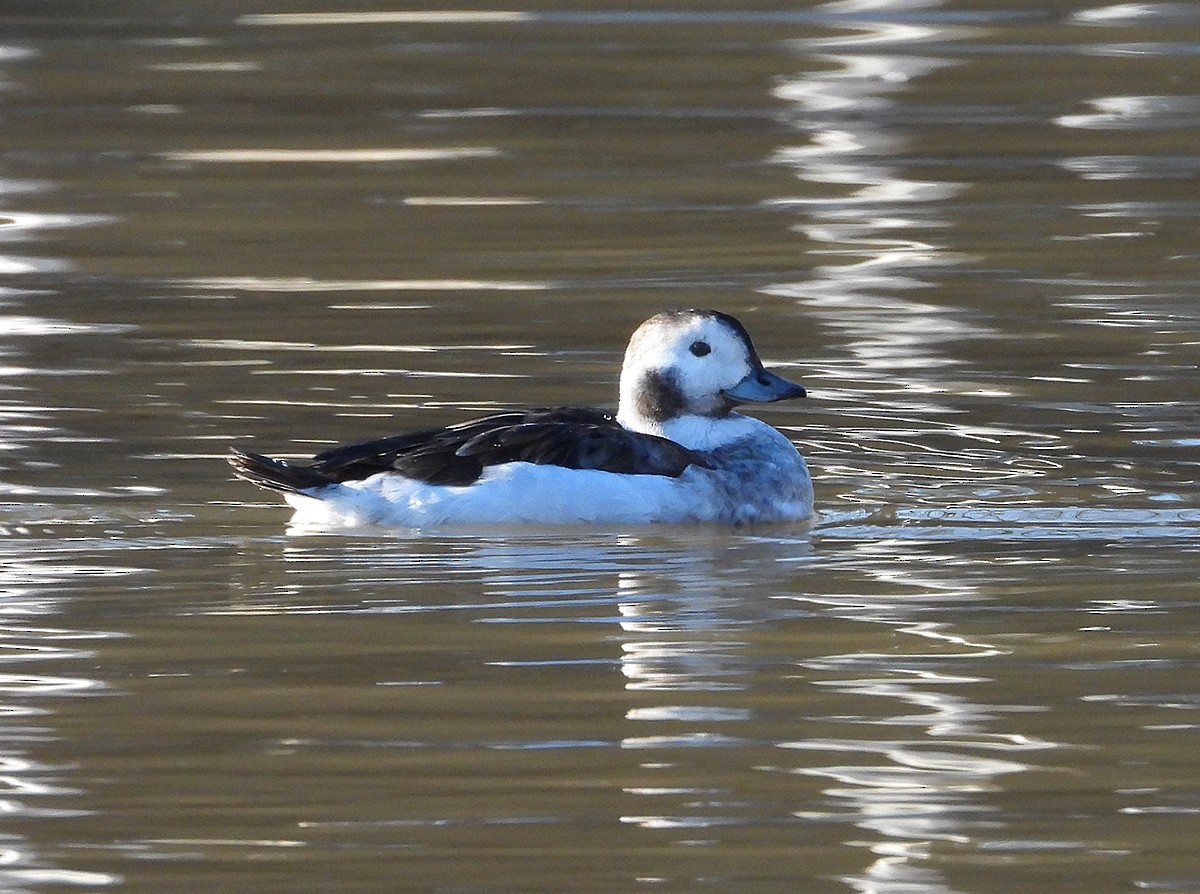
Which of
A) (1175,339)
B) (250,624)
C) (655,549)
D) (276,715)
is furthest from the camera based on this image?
(1175,339)

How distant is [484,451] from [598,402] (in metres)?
2.28

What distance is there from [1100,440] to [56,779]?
5147 mm

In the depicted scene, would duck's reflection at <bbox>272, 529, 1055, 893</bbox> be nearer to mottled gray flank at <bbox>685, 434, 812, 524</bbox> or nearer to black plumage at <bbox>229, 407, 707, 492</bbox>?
mottled gray flank at <bbox>685, 434, 812, 524</bbox>

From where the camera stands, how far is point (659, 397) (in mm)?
9820

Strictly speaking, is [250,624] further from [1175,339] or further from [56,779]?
[1175,339]

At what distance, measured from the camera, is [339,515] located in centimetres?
903

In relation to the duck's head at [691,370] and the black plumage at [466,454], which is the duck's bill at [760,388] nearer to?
the duck's head at [691,370]

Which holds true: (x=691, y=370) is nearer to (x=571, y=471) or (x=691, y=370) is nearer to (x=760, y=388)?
(x=760, y=388)

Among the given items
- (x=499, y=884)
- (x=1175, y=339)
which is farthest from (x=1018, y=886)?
(x=1175, y=339)

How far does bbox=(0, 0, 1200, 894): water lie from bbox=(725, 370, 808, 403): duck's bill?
15.4 inches

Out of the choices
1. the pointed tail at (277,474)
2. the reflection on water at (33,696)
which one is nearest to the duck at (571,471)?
the pointed tail at (277,474)

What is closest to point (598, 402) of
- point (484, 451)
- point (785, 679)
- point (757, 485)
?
point (757, 485)

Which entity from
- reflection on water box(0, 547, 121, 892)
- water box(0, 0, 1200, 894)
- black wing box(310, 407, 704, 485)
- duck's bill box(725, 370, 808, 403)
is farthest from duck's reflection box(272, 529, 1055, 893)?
reflection on water box(0, 547, 121, 892)

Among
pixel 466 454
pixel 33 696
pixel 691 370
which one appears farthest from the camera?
pixel 691 370
